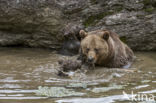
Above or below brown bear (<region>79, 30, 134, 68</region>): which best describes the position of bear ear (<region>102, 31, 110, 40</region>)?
above

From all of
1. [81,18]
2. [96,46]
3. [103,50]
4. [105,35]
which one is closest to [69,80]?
[96,46]

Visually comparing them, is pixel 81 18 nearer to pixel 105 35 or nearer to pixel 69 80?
pixel 105 35

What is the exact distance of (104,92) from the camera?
5.83 m

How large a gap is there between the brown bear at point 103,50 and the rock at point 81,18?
3.13 ft

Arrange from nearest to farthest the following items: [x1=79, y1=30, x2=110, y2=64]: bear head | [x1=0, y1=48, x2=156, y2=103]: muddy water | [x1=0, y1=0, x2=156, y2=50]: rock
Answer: [x1=0, y1=48, x2=156, y2=103]: muddy water < [x1=79, y1=30, x2=110, y2=64]: bear head < [x1=0, y1=0, x2=156, y2=50]: rock

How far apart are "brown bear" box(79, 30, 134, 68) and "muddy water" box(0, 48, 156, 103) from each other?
0.27 m

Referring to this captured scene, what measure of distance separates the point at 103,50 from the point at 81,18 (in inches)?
83.6

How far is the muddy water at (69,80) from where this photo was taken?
5434 mm

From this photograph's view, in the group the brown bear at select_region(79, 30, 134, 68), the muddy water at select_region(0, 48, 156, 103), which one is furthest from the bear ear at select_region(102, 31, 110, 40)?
the muddy water at select_region(0, 48, 156, 103)

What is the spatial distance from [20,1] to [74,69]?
323cm

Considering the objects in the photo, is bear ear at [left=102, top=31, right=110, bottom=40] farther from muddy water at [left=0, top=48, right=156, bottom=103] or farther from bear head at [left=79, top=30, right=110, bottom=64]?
muddy water at [left=0, top=48, right=156, bottom=103]

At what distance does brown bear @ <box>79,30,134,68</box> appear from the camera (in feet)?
24.1

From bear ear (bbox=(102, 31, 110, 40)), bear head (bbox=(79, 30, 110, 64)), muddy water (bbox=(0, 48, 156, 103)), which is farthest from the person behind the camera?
bear ear (bbox=(102, 31, 110, 40))

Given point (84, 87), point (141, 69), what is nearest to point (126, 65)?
point (141, 69)
